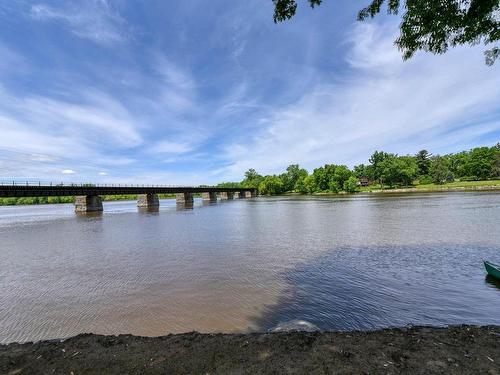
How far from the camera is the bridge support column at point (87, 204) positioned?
222 ft

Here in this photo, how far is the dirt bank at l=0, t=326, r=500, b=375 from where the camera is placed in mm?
4621

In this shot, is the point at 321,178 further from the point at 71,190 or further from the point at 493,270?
the point at 493,270

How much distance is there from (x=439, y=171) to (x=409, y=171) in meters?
15.5

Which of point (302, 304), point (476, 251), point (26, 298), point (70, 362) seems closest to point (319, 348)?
point (302, 304)

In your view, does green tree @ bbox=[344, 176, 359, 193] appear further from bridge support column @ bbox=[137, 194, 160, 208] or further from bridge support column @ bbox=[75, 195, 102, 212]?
bridge support column @ bbox=[75, 195, 102, 212]

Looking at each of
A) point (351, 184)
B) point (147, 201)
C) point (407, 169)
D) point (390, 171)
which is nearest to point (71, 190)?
point (147, 201)

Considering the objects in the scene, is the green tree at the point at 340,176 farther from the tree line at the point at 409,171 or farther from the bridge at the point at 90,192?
the bridge at the point at 90,192

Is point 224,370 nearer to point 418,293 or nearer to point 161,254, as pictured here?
point 418,293

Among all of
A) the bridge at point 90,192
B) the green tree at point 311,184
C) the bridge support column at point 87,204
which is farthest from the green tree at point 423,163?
the bridge support column at point 87,204

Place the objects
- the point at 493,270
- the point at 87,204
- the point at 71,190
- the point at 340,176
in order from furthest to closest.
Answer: the point at 340,176 → the point at 87,204 → the point at 71,190 → the point at 493,270

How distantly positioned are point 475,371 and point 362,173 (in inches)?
8034

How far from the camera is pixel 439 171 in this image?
136625 mm

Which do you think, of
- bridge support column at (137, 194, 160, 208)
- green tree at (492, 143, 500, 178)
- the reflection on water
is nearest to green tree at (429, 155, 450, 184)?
green tree at (492, 143, 500, 178)

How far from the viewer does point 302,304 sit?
9.34 meters
